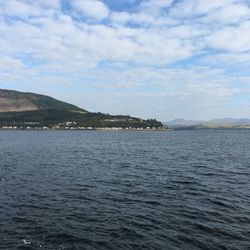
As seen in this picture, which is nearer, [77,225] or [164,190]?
[77,225]

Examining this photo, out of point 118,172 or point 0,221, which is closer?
point 0,221

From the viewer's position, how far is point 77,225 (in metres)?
30.6

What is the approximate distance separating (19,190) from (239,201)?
992 inches

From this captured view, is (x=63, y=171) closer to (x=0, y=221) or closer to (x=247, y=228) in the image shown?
(x=0, y=221)

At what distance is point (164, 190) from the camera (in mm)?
45938

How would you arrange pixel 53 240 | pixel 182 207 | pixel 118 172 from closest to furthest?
1. pixel 53 240
2. pixel 182 207
3. pixel 118 172

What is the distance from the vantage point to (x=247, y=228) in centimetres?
3061

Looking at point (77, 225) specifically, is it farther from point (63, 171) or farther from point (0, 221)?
point (63, 171)

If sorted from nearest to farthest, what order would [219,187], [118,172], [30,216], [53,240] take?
1. [53,240]
2. [30,216]
3. [219,187]
4. [118,172]

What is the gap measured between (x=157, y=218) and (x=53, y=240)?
34.0ft

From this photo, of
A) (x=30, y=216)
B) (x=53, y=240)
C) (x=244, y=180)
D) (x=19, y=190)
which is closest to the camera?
(x=53, y=240)

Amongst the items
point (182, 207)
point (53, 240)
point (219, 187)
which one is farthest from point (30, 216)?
point (219, 187)

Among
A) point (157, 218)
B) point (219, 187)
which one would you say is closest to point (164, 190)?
point (219, 187)

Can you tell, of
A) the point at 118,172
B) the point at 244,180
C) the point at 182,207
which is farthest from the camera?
the point at 118,172
